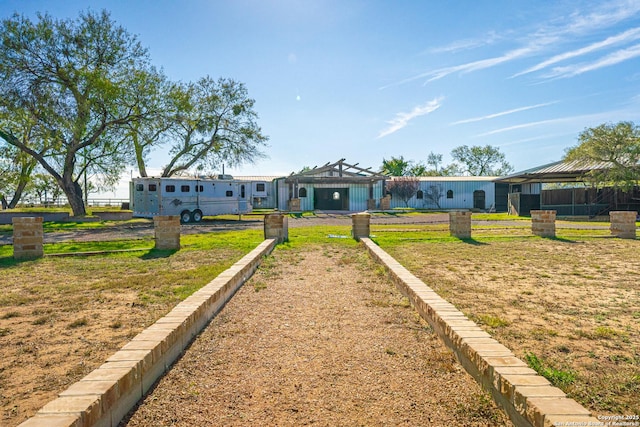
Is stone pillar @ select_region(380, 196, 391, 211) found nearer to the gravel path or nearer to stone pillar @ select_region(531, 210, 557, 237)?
stone pillar @ select_region(531, 210, 557, 237)

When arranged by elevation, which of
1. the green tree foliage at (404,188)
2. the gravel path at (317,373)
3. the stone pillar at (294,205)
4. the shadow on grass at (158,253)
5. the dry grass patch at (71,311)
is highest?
the green tree foliage at (404,188)

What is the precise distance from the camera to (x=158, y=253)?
9.75 meters

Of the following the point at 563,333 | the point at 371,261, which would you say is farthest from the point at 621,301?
the point at 371,261

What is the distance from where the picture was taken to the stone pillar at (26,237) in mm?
9211

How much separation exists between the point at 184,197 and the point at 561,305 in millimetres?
18900

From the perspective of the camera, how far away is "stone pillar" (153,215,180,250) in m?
10.3

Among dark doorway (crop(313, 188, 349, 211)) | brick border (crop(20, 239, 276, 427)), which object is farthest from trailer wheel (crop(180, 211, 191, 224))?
dark doorway (crop(313, 188, 349, 211))

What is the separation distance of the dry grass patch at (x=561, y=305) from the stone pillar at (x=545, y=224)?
9.63ft

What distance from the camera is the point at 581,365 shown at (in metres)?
3.08

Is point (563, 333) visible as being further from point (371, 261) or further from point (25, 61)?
point (25, 61)

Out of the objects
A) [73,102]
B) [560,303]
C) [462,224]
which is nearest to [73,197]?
[73,102]

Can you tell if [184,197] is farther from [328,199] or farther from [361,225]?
[328,199]

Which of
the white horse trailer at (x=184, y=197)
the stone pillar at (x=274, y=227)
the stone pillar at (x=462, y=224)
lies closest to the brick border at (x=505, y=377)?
the stone pillar at (x=274, y=227)

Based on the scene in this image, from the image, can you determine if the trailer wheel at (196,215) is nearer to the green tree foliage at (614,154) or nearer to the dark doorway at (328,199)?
the dark doorway at (328,199)
